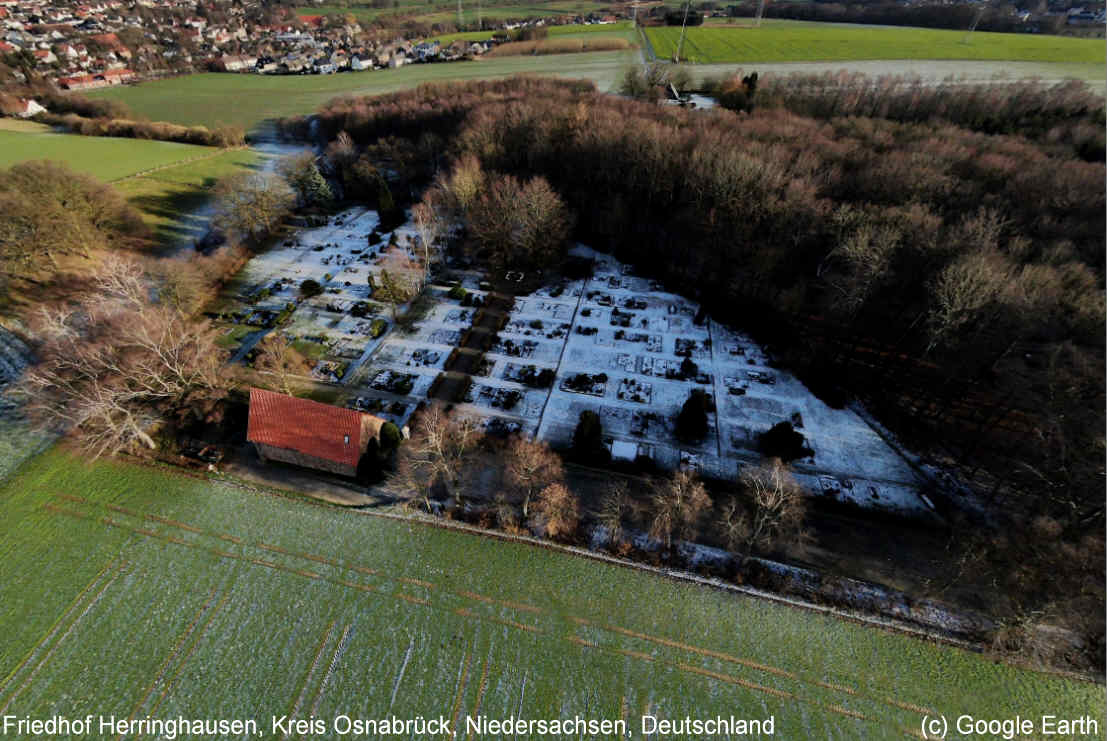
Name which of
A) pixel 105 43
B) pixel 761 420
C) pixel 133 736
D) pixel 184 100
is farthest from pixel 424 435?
pixel 105 43

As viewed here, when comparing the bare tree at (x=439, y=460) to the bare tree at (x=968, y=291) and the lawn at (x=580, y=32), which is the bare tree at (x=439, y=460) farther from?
the lawn at (x=580, y=32)

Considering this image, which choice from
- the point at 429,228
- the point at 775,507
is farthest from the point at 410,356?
the point at 775,507

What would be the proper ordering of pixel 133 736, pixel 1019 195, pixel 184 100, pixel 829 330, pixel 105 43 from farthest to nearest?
pixel 105 43, pixel 184 100, pixel 829 330, pixel 1019 195, pixel 133 736

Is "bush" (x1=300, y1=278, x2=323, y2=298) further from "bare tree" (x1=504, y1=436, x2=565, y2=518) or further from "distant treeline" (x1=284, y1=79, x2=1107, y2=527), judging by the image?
"bare tree" (x1=504, y1=436, x2=565, y2=518)

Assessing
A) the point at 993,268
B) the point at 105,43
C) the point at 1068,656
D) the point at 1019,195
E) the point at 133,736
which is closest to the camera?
the point at 133,736

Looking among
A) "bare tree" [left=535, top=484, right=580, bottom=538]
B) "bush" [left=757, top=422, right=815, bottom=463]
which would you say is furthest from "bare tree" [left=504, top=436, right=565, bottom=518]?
"bush" [left=757, top=422, right=815, bottom=463]

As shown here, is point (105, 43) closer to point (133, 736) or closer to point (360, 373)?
point (360, 373)

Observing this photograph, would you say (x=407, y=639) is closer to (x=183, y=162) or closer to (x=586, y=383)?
(x=586, y=383)

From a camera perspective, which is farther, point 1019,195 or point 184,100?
point 184,100
